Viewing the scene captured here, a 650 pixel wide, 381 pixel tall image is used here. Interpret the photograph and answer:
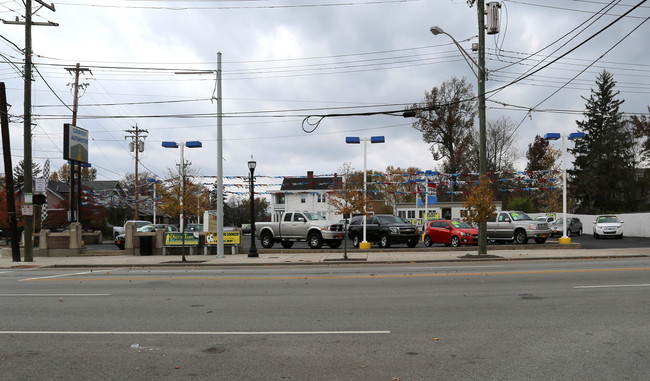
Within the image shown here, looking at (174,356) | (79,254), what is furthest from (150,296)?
(79,254)

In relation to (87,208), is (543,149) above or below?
above

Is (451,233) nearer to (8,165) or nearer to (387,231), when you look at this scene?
(387,231)

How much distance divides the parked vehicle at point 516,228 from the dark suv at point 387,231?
4.67 metres

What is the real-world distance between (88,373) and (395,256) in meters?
18.2

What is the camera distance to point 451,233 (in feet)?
90.6

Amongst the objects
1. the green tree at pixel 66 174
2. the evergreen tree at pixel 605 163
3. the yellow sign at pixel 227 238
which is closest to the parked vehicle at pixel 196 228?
the yellow sign at pixel 227 238

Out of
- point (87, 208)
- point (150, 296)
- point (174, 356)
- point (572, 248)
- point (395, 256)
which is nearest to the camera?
point (174, 356)

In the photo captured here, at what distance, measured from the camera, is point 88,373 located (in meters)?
5.46

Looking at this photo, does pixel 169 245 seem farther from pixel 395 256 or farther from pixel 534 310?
pixel 534 310

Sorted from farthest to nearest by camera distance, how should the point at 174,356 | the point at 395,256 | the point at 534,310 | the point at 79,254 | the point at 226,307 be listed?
the point at 79,254
the point at 395,256
the point at 226,307
the point at 534,310
the point at 174,356

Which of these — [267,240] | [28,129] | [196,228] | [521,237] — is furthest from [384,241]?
[28,129]

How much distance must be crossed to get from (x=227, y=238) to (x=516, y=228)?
15.7m

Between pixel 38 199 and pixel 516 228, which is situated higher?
pixel 38 199

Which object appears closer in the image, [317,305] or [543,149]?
[317,305]
